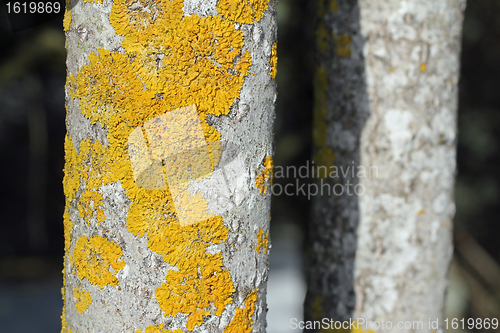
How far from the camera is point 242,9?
64cm

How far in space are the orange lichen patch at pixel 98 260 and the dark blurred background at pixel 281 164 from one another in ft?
8.58

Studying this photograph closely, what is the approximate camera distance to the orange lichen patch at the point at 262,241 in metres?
0.70

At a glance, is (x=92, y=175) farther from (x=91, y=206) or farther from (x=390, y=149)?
(x=390, y=149)

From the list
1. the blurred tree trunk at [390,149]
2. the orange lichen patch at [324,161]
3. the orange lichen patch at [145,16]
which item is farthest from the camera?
the orange lichen patch at [324,161]

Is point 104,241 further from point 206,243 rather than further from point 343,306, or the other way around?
point 343,306

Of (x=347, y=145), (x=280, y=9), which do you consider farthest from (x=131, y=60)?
(x=280, y=9)

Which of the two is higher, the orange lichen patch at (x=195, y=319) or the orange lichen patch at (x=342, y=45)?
the orange lichen patch at (x=342, y=45)

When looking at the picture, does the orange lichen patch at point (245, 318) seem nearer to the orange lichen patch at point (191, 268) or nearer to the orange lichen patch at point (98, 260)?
the orange lichen patch at point (191, 268)

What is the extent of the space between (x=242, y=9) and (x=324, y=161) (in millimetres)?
1066

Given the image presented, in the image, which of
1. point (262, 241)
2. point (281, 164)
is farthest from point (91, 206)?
point (281, 164)

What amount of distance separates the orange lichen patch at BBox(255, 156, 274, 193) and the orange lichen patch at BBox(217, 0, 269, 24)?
0.25 m

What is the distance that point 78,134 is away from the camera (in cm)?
69

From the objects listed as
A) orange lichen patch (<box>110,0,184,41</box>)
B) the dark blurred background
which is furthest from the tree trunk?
the dark blurred background

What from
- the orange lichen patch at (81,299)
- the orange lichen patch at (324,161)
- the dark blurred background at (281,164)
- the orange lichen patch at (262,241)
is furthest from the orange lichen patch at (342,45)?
the dark blurred background at (281,164)
